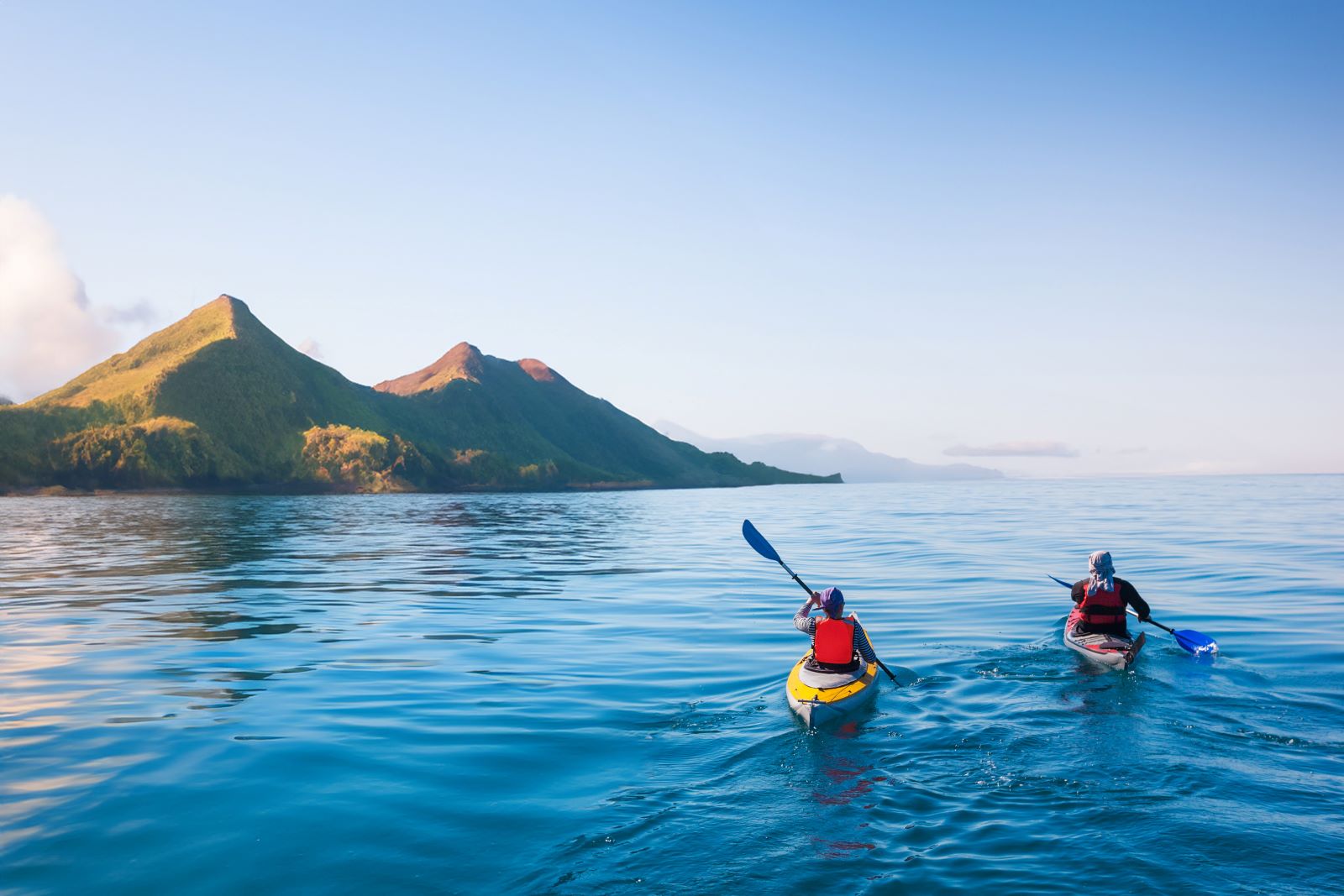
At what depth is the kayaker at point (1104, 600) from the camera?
17016 millimetres

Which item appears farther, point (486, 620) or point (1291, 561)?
point (1291, 561)

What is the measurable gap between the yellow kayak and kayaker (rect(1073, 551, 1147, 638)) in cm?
587

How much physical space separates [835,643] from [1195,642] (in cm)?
891

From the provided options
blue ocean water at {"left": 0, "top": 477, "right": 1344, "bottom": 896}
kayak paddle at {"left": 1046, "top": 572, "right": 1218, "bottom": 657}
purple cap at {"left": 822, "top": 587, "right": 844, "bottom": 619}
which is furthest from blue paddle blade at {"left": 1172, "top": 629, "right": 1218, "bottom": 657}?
purple cap at {"left": 822, "top": 587, "right": 844, "bottom": 619}

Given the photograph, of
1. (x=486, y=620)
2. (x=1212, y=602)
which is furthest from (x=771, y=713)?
(x=1212, y=602)

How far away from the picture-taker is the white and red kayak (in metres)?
16.1

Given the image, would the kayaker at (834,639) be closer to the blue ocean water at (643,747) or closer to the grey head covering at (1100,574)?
the blue ocean water at (643,747)

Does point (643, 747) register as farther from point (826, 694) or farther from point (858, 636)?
point (858, 636)

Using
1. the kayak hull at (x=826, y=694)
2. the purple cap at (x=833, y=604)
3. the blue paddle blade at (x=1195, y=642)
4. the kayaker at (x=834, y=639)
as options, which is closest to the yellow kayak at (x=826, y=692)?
the kayak hull at (x=826, y=694)

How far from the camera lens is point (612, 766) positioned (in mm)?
11211

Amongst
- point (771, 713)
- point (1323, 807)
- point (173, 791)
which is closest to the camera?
point (1323, 807)

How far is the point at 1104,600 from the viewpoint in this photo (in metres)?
17.1

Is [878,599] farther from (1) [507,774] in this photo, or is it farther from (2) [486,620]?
(1) [507,774]

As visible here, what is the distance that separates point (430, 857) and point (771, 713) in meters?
6.26
